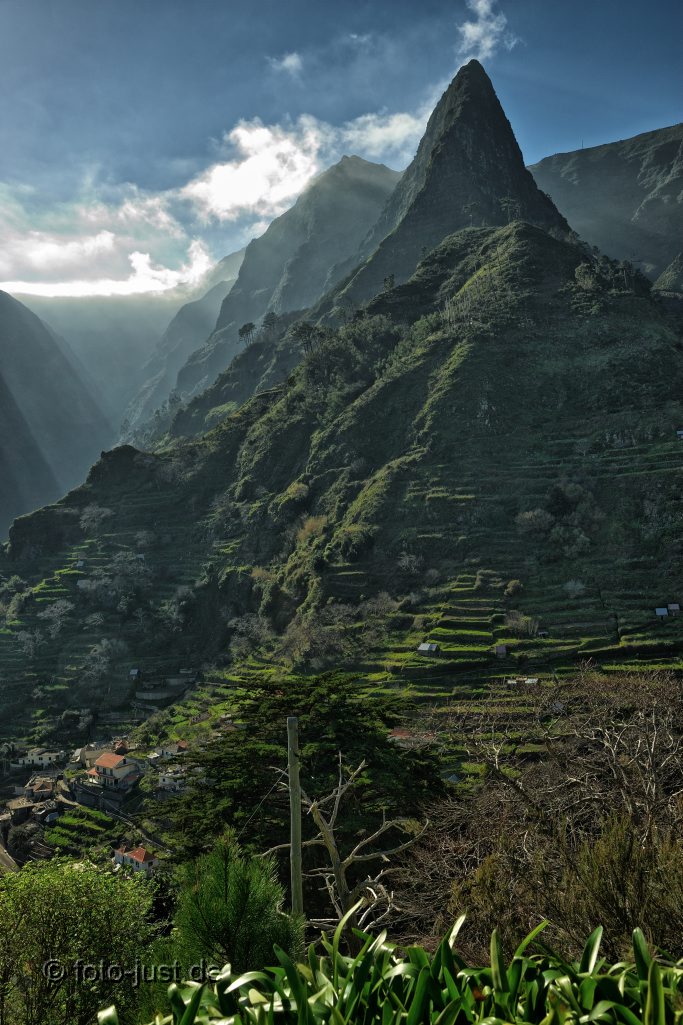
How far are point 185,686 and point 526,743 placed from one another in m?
45.5

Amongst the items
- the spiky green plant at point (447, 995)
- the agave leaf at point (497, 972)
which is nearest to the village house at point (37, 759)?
the spiky green plant at point (447, 995)

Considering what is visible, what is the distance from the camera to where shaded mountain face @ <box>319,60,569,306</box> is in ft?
481

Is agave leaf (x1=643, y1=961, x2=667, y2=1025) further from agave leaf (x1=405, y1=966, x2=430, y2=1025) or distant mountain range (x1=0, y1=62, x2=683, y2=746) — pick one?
distant mountain range (x1=0, y1=62, x2=683, y2=746)

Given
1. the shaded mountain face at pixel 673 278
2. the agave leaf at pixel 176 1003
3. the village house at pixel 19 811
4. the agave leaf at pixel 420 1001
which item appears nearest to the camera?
the agave leaf at pixel 420 1001

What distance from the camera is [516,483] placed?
226 feet

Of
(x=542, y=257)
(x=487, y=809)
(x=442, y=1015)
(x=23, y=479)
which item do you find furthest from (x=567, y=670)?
(x=23, y=479)

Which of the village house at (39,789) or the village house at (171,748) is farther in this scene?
the village house at (171,748)

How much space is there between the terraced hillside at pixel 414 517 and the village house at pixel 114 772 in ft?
50.3

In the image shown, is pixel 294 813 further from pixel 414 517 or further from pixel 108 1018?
pixel 414 517

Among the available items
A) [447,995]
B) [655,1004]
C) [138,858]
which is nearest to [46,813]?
[138,858]

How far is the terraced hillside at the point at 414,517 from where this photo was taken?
55.4m

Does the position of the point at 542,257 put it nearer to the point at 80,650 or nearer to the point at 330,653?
the point at 330,653

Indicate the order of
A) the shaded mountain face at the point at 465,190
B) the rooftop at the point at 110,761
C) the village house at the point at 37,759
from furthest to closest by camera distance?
the shaded mountain face at the point at 465,190 < the village house at the point at 37,759 < the rooftop at the point at 110,761

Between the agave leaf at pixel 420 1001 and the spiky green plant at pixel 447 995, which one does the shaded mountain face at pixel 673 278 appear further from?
the agave leaf at pixel 420 1001
